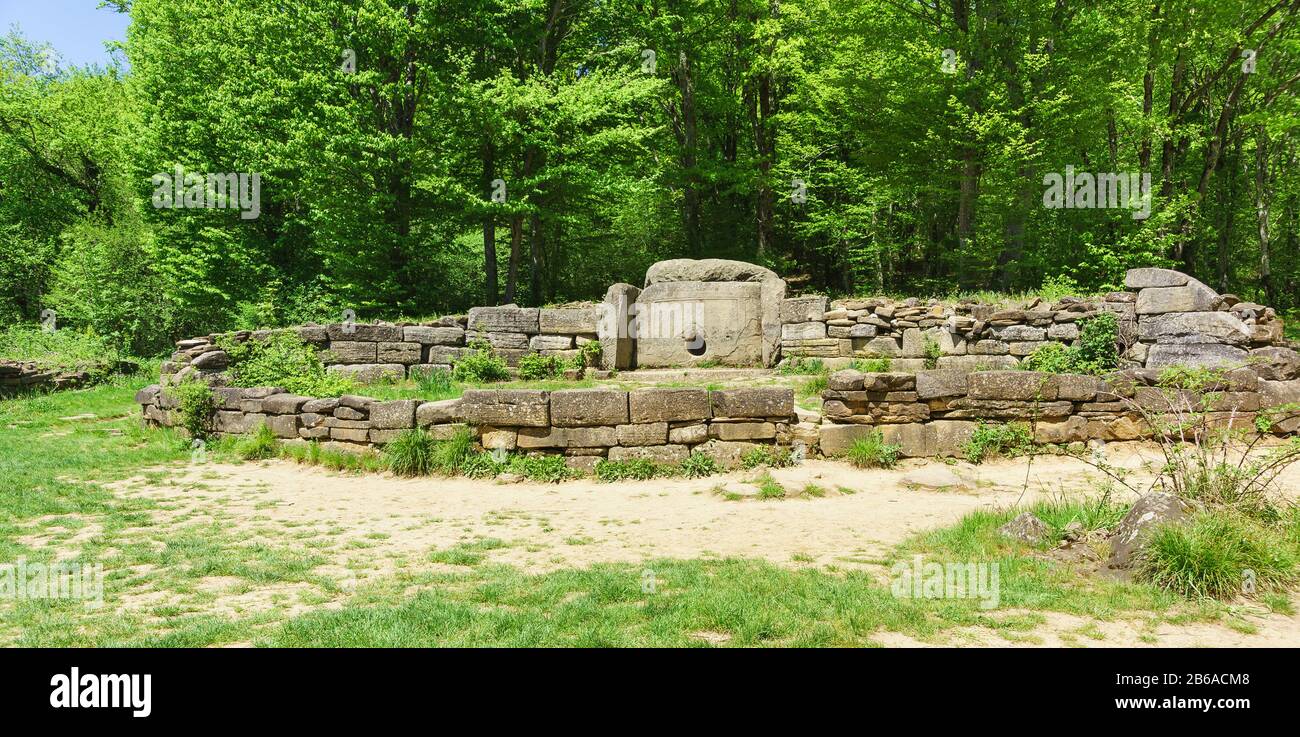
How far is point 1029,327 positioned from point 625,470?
10024mm

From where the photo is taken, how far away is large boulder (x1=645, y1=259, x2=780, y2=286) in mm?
16156

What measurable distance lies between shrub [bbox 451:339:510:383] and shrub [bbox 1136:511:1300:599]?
11.7 meters

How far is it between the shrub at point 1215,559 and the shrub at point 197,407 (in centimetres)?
1230

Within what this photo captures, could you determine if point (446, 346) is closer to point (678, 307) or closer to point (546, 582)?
point (678, 307)

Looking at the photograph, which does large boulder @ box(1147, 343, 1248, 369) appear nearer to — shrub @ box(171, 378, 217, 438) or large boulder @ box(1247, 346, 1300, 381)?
large boulder @ box(1247, 346, 1300, 381)

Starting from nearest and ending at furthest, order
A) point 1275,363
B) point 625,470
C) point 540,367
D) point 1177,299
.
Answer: point 625,470, point 1275,363, point 1177,299, point 540,367

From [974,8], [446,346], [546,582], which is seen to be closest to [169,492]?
[546,582]

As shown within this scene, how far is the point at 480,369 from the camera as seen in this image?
14.3 meters

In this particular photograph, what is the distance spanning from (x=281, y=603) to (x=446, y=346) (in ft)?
36.4

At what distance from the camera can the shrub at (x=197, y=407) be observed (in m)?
11.0

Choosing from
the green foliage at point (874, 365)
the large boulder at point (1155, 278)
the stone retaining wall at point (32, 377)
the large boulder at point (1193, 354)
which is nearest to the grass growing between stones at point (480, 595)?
the green foliage at point (874, 365)

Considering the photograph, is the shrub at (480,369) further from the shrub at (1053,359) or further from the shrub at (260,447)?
the shrub at (1053,359)

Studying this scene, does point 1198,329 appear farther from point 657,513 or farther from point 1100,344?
point 657,513

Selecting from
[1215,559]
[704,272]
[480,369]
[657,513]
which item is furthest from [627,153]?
[1215,559]
